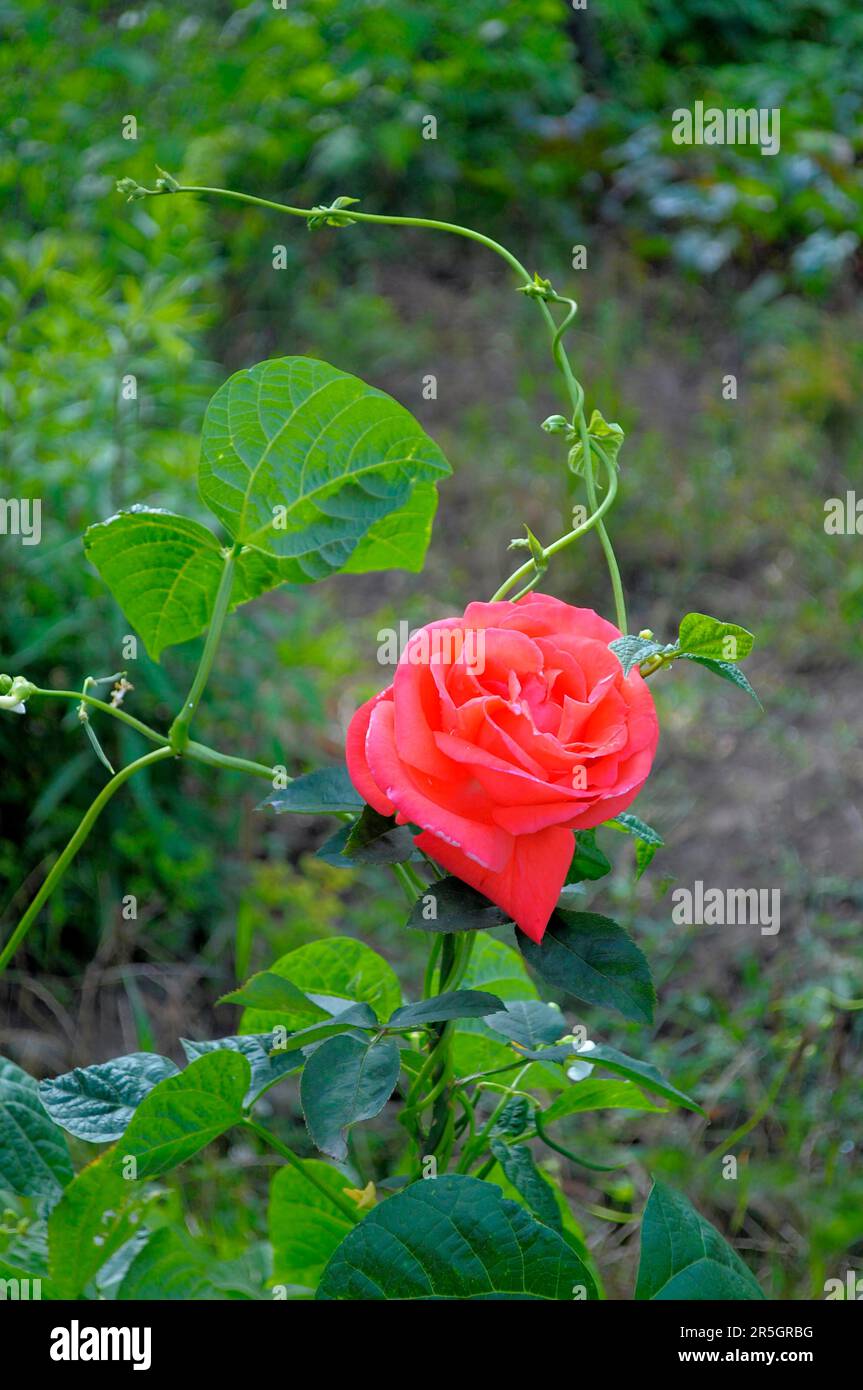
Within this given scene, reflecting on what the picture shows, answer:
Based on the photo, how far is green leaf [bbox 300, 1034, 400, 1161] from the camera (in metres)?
0.58

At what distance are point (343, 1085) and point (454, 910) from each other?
0.33ft

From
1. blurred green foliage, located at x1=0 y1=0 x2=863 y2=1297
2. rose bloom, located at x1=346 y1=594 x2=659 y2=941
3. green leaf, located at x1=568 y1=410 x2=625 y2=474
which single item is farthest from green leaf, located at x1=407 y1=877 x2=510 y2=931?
blurred green foliage, located at x1=0 y1=0 x2=863 y2=1297

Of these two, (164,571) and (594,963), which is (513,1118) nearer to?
(594,963)

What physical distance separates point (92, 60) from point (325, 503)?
9.62 feet

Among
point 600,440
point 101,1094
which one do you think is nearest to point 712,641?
point 600,440

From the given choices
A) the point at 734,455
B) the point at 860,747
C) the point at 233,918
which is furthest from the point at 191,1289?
the point at 734,455

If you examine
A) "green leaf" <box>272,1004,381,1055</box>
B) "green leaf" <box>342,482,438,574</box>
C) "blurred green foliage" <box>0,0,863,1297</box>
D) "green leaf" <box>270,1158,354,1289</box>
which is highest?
"blurred green foliage" <box>0,0,863,1297</box>

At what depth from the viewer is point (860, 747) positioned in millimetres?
2232

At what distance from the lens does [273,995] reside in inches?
25.4

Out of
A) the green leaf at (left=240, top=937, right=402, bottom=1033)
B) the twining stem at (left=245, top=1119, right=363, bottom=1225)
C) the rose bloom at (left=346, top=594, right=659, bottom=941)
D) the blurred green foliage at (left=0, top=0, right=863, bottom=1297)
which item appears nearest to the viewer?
the rose bloom at (left=346, top=594, right=659, bottom=941)

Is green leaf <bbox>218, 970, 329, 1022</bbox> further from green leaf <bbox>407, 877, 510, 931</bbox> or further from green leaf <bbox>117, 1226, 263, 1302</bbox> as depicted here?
green leaf <bbox>117, 1226, 263, 1302</bbox>

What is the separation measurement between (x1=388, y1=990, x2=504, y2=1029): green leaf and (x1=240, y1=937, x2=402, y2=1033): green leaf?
141mm

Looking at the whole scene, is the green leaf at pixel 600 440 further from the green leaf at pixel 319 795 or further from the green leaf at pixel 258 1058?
the green leaf at pixel 258 1058
